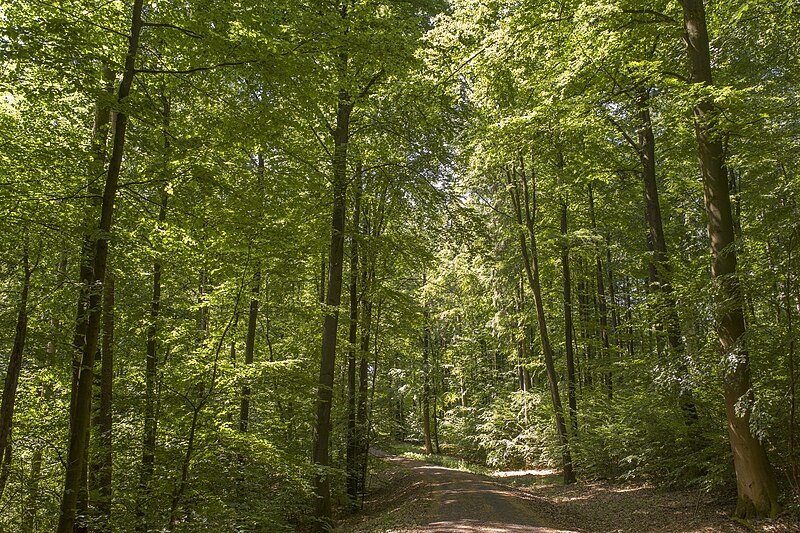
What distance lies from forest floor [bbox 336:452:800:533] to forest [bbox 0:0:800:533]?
1.93ft

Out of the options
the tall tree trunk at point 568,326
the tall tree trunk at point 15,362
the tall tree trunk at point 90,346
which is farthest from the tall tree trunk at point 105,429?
the tall tree trunk at point 568,326

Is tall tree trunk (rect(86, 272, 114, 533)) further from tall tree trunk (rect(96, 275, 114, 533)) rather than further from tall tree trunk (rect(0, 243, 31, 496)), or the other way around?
tall tree trunk (rect(0, 243, 31, 496))

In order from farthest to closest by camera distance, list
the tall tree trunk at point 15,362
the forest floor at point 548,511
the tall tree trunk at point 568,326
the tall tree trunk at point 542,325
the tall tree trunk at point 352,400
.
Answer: the tall tree trunk at point 568,326
the tall tree trunk at point 542,325
the tall tree trunk at point 352,400
the forest floor at point 548,511
the tall tree trunk at point 15,362

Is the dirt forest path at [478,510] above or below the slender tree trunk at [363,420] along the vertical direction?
below

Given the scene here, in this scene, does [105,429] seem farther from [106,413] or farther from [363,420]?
[363,420]

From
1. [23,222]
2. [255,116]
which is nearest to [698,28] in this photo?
[255,116]

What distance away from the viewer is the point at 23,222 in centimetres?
563

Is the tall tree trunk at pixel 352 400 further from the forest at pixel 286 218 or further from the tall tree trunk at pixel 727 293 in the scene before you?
the tall tree trunk at pixel 727 293

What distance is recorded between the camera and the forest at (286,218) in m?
6.07

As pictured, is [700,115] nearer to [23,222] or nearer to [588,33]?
[588,33]

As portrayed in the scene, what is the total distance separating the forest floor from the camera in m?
8.37

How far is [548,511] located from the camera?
10.8 meters

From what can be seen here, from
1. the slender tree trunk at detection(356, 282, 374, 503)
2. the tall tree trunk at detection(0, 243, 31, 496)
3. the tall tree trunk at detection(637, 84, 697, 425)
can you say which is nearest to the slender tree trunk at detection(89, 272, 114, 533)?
the tall tree trunk at detection(0, 243, 31, 496)

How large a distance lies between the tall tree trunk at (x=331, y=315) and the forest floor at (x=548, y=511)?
3.05ft
